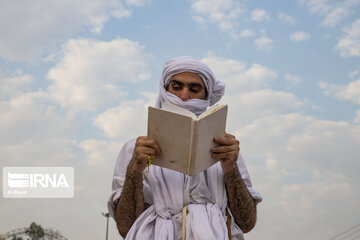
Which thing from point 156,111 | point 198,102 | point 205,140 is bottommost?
point 205,140

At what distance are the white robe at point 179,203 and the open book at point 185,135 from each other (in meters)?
0.33

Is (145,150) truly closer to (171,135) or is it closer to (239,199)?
(171,135)

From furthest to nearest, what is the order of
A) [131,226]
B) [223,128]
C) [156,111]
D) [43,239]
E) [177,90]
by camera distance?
[43,239], [177,90], [131,226], [223,128], [156,111]

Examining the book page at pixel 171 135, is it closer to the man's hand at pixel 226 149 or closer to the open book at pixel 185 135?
the open book at pixel 185 135

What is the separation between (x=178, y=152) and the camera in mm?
3025

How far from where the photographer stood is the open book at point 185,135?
292 cm

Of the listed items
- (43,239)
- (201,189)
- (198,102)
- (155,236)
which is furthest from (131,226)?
(43,239)

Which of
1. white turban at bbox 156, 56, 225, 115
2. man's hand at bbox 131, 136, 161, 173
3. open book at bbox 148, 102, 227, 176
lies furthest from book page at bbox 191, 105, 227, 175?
white turban at bbox 156, 56, 225, 115

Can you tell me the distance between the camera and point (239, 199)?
11.2 ft

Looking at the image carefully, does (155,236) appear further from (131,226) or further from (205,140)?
(205,140)

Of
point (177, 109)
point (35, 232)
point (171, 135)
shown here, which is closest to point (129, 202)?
point (171, 135)

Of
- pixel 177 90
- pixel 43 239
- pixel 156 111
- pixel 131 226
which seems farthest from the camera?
pixel 43 239

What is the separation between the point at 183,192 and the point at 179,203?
Answer: 99 mm

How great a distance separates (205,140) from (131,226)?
0.96m
